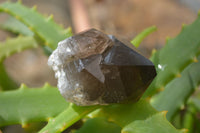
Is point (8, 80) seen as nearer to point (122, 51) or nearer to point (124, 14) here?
point (122, 51)

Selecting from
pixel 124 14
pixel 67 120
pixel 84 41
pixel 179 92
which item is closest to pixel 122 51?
pixel 84 41

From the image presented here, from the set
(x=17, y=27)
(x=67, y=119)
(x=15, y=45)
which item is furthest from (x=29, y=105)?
(x=17, y=27)

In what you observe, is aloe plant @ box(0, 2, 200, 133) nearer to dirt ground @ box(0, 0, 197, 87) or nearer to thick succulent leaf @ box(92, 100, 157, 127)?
thick succulent leaf @ box(92, 100, 157, 127)

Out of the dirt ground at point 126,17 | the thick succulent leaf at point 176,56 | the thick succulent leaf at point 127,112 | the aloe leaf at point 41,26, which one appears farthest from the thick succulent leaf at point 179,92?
the dirt ground at point 126,17

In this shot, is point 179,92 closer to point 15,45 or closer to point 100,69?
point 100,69

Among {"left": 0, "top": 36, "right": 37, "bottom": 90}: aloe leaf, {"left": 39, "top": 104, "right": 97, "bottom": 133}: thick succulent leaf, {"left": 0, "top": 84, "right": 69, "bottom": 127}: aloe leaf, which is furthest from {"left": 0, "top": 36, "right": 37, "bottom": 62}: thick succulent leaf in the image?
{"left": 39, "top": 104, "right": 97, "bottom": 133}: thick succulent leaf

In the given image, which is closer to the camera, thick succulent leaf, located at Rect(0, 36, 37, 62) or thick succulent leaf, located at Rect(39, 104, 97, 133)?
thick succulent leaf, located at Rect(39, 104, 97, 133)
